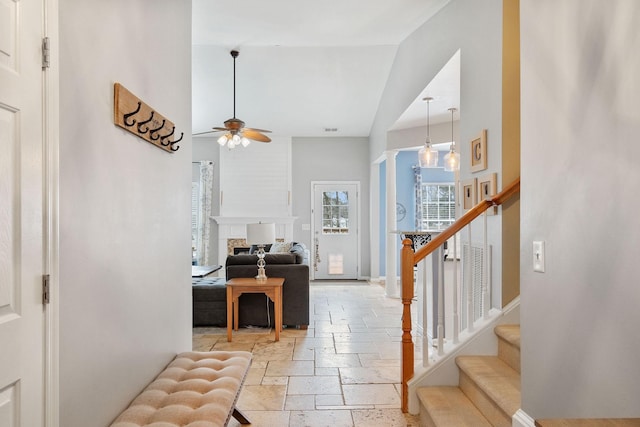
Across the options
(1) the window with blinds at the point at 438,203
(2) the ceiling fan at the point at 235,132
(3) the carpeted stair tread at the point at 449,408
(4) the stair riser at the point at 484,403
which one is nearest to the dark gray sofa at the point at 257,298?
(2) the ceiling fan at the point at 235,132

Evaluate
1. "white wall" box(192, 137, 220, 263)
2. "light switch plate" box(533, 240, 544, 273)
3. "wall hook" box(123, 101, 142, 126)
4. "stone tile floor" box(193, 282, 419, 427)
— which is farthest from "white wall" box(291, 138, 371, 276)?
"light switch plate" box(533, 240, 544, 273)

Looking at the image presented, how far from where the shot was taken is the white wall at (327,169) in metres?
8.83

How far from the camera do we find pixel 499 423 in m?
2.15

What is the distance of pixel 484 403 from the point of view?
2.34m

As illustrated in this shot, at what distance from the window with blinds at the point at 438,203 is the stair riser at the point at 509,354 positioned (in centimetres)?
659

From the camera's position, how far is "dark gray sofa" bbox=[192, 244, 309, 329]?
16.3 ft

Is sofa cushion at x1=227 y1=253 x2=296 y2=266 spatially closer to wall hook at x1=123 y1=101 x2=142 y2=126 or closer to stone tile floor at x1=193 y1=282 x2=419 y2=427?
stone tile floor at x1=193 y1=282 x2=419 y2=427

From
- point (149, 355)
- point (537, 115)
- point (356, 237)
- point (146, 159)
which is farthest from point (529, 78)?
point (356, 237)

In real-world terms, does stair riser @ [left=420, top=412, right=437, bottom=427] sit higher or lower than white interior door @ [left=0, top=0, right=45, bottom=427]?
lower

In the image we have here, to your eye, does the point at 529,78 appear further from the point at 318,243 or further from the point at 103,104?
the point at 318,243

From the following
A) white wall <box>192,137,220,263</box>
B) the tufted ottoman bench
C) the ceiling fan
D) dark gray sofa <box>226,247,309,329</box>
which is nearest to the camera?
the tufted ottoman bench

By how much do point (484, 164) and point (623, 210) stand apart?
6.92ft

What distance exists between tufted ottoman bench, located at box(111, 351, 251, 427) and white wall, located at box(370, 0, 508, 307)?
1.81m

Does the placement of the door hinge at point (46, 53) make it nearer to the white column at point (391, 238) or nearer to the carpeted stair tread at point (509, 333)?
the carpeted stair tread at point (509, 333)
